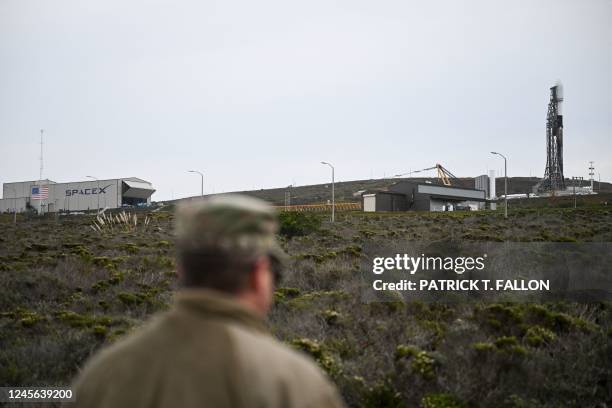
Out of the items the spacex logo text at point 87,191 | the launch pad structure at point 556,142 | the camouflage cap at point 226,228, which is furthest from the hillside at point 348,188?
the camouflage cap at point 226,228

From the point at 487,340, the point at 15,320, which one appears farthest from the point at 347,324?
the point at 15,320

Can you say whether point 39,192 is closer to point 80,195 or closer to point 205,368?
point 80,195

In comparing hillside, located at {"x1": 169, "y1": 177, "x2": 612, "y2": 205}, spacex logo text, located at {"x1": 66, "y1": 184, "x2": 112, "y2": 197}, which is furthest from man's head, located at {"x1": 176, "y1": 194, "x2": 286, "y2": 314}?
hillside, located at {"x1": 169, "y1": 177, "x2": 612, "y2": 205}

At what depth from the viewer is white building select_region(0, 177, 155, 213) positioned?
5566 cm

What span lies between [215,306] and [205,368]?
0.65ft

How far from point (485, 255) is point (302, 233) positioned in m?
11.4

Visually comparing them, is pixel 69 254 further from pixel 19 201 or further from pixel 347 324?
pixel 19 201

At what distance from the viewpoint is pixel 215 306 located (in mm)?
1721

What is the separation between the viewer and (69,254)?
54.8ft

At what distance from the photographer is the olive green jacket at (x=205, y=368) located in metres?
1.63

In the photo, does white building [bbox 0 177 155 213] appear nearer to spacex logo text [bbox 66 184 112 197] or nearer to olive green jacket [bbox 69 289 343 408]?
spacex logo text [bbox 66 184 112 197]

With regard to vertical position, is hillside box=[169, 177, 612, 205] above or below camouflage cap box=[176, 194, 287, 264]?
above

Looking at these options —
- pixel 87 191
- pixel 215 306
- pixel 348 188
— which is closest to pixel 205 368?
pixel 215 306

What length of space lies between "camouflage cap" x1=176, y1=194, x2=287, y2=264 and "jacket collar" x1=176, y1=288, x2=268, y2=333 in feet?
0.49
